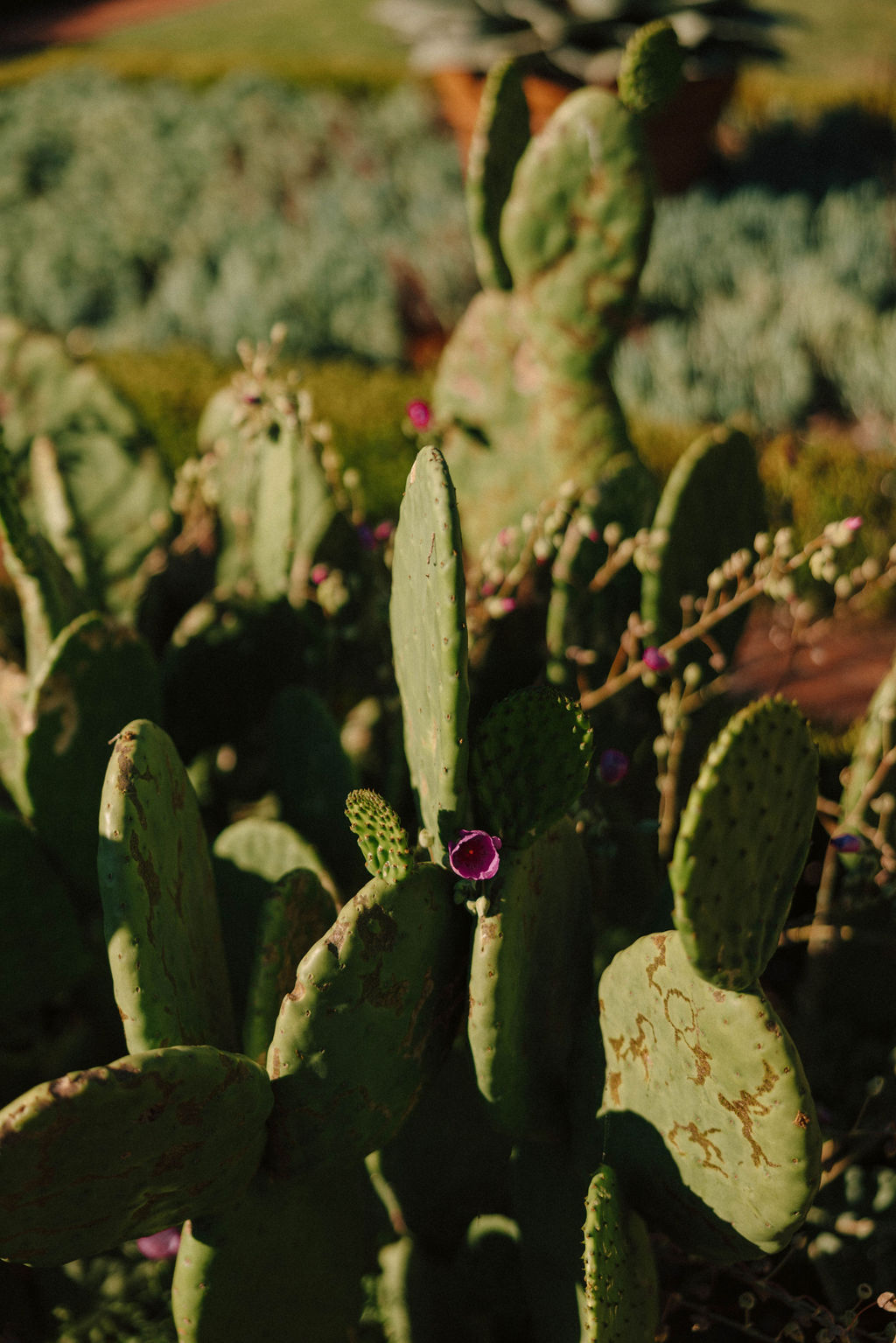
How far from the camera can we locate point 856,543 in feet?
10.8

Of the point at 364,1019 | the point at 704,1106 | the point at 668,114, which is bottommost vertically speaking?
the point at 704,1106

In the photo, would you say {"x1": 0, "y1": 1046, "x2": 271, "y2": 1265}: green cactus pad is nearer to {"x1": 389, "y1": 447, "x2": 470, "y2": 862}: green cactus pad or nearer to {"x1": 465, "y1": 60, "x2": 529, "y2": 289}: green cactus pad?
{"x1": 389, "y1": 447, "x2": 470, "y2": 862}: green cactus pad

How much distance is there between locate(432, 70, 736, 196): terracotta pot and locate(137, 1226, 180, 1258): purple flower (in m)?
4.55

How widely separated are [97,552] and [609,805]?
3.68 feet

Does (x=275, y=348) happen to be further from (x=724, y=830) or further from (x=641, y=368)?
(x=641, y=368)

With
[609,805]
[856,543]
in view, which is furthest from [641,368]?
[609,805]

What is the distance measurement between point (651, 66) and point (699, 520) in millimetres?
623

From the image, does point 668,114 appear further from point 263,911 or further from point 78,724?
point 263,911

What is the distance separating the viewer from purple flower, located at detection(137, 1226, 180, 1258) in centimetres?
146

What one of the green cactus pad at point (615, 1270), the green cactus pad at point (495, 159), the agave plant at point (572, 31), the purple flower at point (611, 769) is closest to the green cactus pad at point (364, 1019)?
the green cactus pad at point (615, 1270)

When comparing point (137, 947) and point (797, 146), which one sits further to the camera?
point (797, 146)

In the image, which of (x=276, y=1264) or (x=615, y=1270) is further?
(x=276, y=1264)

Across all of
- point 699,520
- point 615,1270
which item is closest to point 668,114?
point 699,520

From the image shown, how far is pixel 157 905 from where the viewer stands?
3.67 ft
